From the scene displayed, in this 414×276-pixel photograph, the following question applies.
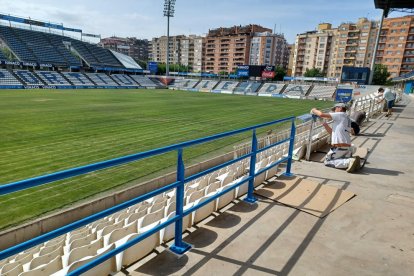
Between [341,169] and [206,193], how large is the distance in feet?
11.9

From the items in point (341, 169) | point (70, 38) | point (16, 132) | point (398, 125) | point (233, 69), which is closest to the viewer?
point (341, 169)

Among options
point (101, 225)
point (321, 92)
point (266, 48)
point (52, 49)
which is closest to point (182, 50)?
point (266, 48)

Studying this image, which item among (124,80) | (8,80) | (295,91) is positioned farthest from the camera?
(124,80)

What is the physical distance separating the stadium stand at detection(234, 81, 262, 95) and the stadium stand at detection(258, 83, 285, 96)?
4.76 feet

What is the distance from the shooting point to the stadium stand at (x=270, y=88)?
58259 mm

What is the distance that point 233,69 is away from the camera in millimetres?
129875

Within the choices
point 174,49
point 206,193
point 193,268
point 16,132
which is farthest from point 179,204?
point 174,49

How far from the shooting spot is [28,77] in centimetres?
5228

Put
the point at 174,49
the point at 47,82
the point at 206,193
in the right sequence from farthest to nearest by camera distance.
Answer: the point at 174,49, the point at 47,82, the point at 206,193

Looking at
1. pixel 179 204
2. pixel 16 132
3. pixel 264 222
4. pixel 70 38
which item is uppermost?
pixel 70 38

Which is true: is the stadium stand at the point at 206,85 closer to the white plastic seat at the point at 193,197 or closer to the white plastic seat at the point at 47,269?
the white plastic seat at the point at 193,197

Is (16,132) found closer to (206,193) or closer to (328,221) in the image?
(206,193)

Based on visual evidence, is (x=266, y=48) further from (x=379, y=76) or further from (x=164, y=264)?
(x=164, y=264)

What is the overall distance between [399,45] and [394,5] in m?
74.0
